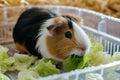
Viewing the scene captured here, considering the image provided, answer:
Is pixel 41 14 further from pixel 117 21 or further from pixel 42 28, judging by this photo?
pixel 117 21

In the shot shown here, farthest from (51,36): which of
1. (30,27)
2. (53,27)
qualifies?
(30,27)

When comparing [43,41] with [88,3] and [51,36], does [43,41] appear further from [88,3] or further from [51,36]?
[88,3]

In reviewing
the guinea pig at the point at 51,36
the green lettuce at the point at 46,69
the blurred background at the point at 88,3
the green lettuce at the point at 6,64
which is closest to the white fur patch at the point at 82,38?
the guinea pig at the point at 51,36

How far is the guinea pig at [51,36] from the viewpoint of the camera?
2.64ft

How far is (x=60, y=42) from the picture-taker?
833mm

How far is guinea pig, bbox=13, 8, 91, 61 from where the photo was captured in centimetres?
80

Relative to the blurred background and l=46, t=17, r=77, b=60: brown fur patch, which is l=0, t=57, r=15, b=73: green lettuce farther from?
the blurred background

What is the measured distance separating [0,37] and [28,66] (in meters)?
0.36

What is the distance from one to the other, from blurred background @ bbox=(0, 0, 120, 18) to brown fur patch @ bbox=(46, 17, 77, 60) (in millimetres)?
478

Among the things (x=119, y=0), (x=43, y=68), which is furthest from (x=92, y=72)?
(x=119, y=0)

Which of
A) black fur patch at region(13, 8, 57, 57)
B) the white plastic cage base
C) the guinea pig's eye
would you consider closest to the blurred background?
the white plastic cage base

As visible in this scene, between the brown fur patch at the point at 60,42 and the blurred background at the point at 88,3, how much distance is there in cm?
48

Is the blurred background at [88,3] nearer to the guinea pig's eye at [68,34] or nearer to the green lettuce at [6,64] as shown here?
the green lettuce at [6,64]

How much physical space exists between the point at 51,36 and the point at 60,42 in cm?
4
